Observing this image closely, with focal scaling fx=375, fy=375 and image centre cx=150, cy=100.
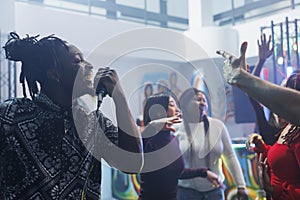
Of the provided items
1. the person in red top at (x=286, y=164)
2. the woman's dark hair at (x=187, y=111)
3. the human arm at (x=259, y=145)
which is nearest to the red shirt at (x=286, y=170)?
the person in red top at (x=286, y=164)

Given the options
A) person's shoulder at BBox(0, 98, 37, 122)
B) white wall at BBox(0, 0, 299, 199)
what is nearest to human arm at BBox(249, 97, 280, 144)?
person's shoulder at BBox(0, 98, 37, 122)

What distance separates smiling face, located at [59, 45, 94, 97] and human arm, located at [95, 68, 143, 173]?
0.10 feet

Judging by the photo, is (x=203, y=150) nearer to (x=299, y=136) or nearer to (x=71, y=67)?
(x=299, y=136)

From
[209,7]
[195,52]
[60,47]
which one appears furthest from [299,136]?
[209,7]

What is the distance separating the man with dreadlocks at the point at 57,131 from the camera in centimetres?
103

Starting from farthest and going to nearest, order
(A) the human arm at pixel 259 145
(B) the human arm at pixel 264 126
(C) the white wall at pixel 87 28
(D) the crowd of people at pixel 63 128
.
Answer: (C) the white wall at pixel 87 28, (B) the human arm at pixel 264 126, (A) the human arm at pixel 259 145, (D) the crowd of people at pixel 63 128

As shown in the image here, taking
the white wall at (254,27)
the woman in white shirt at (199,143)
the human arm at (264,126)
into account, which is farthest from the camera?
the white wall at (254,27)

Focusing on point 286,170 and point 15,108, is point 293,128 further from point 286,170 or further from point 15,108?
point 15,108

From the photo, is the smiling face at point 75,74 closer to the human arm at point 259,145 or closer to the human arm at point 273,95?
the human arm at point 273,95

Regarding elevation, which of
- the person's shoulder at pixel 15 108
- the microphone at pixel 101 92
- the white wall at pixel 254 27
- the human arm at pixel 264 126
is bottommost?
the human arm at pixel 264 126

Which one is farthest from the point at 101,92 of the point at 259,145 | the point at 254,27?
the point at 254,27

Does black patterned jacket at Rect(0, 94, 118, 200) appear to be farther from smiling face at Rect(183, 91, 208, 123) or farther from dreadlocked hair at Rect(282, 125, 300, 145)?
smiling face at Rect(183, 91, 208, 123)

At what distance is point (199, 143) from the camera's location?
2102mm

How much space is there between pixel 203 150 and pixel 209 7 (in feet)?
15.0
